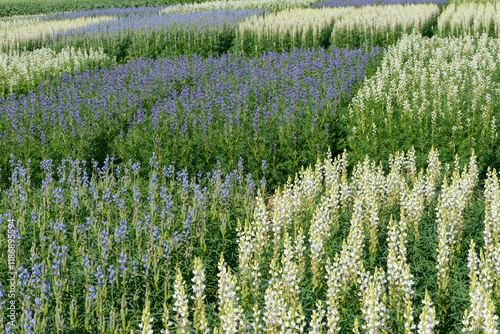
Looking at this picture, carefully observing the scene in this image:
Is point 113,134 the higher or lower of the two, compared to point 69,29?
lower

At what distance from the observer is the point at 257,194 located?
921 centimetres

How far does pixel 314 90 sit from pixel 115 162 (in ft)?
16.8

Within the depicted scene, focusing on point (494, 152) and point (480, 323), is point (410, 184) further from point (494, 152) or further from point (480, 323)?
point (480, 323)

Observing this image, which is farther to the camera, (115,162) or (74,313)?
(115,162)

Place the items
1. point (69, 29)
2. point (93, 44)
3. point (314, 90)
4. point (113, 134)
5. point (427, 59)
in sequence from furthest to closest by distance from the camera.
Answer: point (69, 29)
point (93, 44)
point (427, 59)
point (314, 90)
point (113, 134)

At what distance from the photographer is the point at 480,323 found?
450 centimetres

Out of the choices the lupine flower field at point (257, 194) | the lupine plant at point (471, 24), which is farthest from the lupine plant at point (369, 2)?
the lupine flower field at point (257, 194)

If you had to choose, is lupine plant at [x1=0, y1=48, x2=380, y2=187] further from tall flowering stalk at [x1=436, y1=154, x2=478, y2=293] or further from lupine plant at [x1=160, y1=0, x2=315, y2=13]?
lupine plant at [x1=160, y1=0, x2=315, y2=13]

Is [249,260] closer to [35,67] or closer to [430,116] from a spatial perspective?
[430,116]

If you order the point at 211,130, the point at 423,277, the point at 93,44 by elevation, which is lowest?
the point at 423,277

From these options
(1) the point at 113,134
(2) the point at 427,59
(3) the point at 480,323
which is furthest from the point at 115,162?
(2) the point at 427,59

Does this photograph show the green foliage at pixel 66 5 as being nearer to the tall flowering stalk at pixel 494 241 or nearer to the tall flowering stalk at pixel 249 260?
the tall flowering stalk at pixel 249 260

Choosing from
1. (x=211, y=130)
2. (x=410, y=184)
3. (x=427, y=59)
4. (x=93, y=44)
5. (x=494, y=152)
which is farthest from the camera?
(x=93, y=44)

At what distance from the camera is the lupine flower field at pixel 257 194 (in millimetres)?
4961
